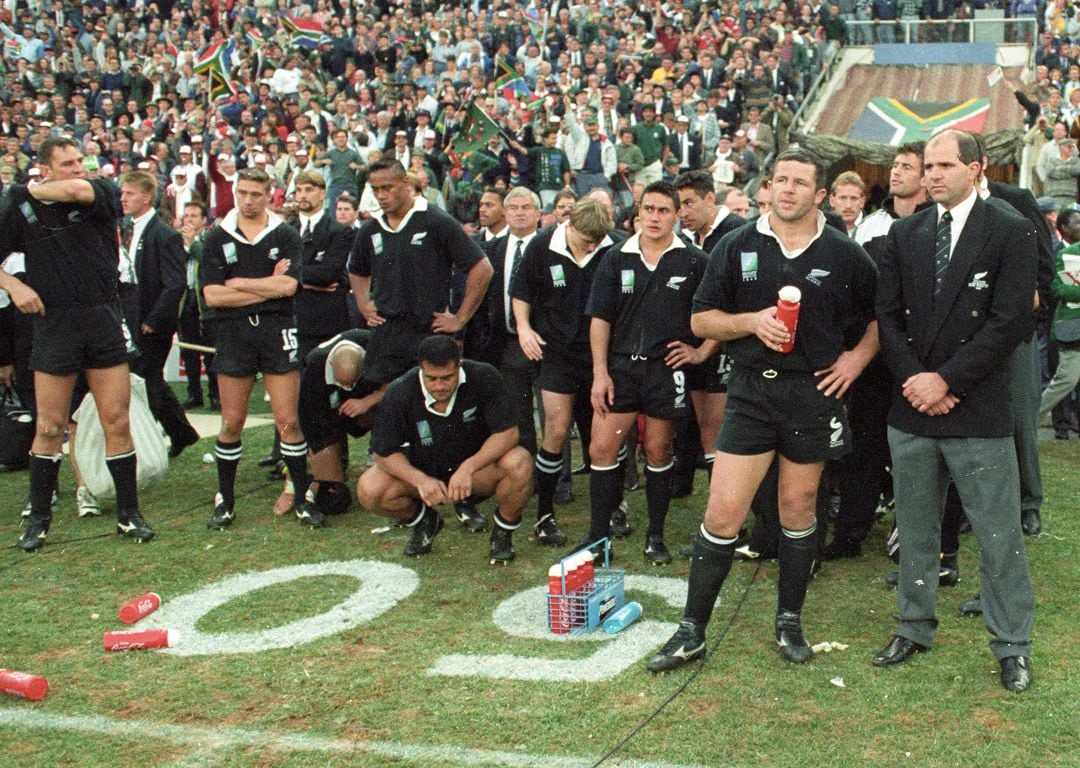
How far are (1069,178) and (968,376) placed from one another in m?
12.4

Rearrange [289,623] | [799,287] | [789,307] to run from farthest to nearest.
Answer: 1. [289,623]
2. [799,287]
3. [789,307]

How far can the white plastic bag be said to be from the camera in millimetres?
8102

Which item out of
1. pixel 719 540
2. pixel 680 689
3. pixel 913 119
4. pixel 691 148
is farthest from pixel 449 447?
pixel 913 119

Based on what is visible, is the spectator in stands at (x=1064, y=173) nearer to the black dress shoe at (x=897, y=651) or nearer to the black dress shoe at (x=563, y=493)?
the black dress shoe at (x=563, y=493)

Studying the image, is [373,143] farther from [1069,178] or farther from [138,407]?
[138,407]

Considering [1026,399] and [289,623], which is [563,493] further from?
[1026,399]

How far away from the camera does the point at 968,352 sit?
474cm

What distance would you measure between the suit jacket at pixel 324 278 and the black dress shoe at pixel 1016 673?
5624mm

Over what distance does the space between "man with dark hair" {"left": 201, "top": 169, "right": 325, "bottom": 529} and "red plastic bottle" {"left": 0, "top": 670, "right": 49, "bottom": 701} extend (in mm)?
2727

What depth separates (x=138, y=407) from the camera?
8391 millimetres

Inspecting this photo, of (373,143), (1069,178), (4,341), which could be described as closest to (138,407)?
(4,341)

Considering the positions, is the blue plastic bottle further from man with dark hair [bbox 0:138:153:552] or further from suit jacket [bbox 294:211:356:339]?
suit jacket [bbox 294:211:356:339]

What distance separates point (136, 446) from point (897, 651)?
532cm

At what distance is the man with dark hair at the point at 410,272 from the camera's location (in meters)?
7.50
